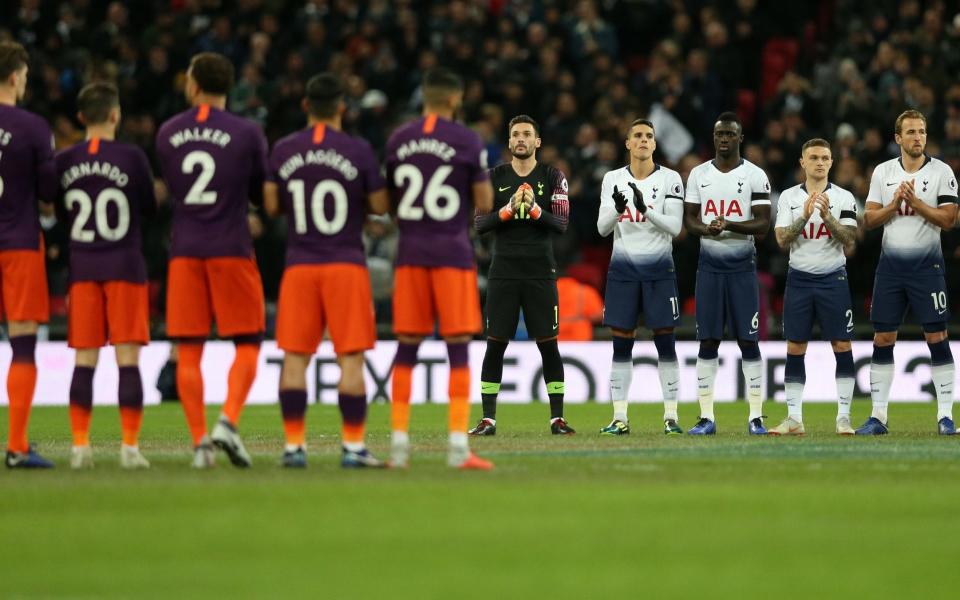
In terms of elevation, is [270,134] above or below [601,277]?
above

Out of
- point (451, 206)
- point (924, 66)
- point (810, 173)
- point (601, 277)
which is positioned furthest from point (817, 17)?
point (451, 206)

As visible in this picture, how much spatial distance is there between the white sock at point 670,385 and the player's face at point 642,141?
188 centimetres

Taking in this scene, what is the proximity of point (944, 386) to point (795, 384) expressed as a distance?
1.34 metres

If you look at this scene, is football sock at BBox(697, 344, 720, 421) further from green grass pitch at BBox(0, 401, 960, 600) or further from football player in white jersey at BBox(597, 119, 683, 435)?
green grass pitch at BBox(0, 401, 960, 600)

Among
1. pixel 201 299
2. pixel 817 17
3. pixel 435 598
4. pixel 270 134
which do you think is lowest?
pixel 435 598

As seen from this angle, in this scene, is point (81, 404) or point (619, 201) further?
point (619, 201)

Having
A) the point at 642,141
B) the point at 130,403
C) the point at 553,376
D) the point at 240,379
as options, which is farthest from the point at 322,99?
the point at 553,376

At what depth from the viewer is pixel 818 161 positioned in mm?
13633

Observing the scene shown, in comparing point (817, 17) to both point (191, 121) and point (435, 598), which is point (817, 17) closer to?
point (191, 121)

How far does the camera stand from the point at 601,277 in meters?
22.5

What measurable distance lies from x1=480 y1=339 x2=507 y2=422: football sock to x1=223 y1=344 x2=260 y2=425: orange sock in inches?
152

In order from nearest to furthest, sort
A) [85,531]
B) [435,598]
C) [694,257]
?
[435,598], [85,531], [694,257]

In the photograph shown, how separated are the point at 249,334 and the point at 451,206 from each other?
1.57 meters

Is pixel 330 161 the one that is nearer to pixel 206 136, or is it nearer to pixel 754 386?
pixel 206 136
